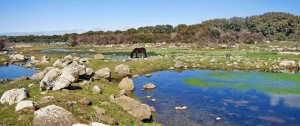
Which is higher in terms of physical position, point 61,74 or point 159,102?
point 61,74

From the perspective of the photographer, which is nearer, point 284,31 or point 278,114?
point 278,114

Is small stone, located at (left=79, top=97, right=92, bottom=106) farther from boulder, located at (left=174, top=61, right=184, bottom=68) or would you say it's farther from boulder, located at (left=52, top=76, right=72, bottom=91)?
boulder, located at (left=174, top=61, right=184, bottom=68)

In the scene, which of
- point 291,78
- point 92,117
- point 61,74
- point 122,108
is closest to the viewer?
point 92,117

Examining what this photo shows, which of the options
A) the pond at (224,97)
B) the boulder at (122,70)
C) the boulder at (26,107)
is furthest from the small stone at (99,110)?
the boulder at (122,70)

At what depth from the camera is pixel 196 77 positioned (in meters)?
62.1

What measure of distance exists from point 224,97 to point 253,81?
1403 cm

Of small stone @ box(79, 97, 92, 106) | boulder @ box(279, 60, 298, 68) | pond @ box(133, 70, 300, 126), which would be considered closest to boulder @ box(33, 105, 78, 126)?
small stone @ box(79, 97, 92, 106)

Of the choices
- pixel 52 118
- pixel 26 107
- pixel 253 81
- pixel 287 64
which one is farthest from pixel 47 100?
pixel 287 64

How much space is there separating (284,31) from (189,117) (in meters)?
177

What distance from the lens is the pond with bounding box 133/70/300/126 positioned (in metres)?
35.2

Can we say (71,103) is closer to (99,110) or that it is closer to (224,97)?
(99,110)

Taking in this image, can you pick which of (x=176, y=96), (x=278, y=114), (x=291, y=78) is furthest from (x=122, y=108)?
(x=291, y=78)

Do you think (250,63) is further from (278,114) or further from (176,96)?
(278,114)

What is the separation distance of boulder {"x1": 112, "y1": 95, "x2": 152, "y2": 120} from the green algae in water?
831 inches
